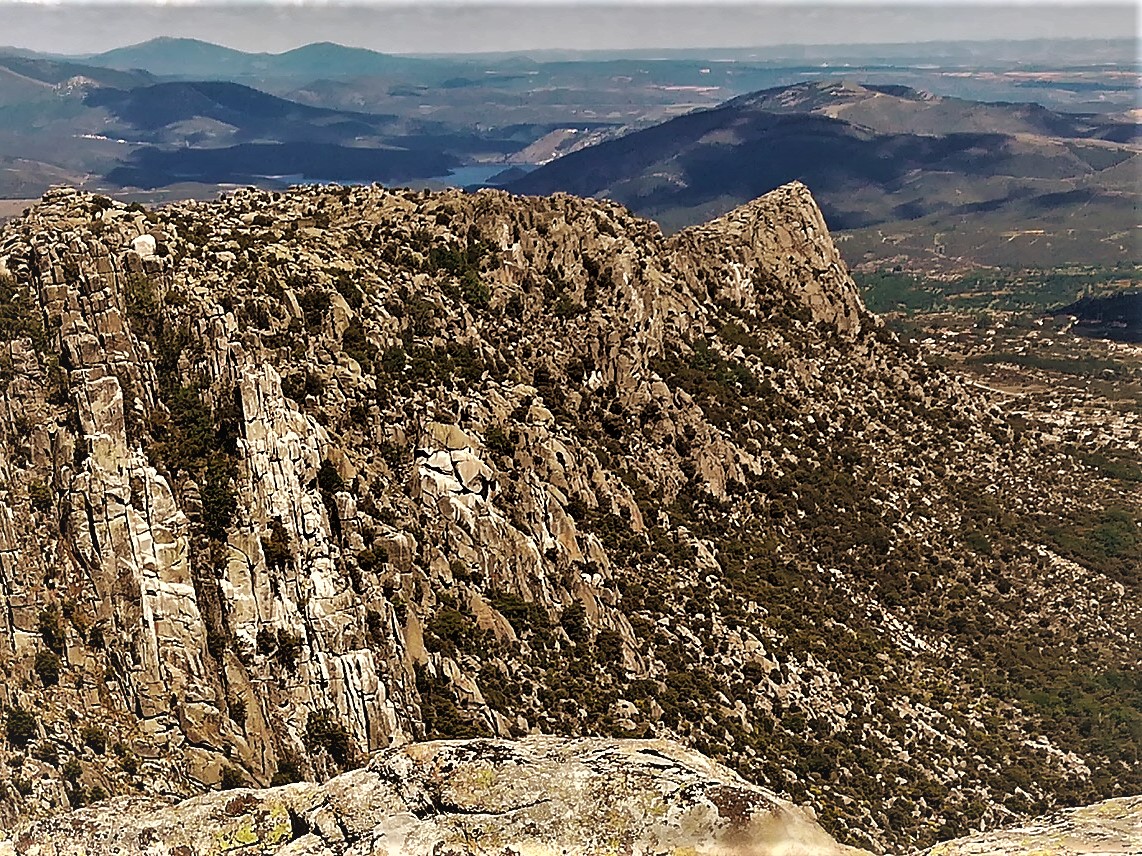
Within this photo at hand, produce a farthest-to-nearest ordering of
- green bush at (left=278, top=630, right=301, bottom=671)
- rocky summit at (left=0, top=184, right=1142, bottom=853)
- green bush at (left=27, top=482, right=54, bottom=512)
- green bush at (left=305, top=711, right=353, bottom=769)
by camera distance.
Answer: green bush at (left=27, top=482, right=54, bottom=512)
green bush at (left=278, top=630, right=301, bottom=671)
green bush at (left=305, top=711, right=353, bottom=769)
rocky summit at (left=0, top=184, right=1142, bottom=853)

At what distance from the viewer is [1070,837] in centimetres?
1527

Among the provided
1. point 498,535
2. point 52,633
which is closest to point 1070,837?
point 498,535

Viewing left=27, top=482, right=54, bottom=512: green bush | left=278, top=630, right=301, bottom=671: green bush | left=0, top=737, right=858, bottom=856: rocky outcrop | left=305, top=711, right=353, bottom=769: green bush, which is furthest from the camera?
left=27, top=482, right=54, bottom=512: green bush

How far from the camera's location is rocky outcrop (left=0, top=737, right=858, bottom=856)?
14.5m

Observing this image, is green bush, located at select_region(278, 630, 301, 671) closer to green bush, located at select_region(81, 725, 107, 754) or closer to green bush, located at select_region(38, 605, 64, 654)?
green bush, located at select_region(81, 725, 107, 754)

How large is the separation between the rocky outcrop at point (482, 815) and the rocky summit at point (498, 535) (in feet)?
0.63

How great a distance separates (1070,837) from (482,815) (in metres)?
9.92

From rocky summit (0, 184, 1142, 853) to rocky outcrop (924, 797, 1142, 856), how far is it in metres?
4.03

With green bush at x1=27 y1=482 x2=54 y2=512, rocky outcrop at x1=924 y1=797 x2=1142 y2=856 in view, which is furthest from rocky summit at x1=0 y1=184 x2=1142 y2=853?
rocky outcrop at x1=924 y1=797 x2=1142 y2=856

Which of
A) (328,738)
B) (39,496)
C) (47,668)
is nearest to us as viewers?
(47,668)

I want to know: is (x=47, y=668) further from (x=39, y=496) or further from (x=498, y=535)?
(x=498, y=535)

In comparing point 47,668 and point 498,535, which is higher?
point 47,668

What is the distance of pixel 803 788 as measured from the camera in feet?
120

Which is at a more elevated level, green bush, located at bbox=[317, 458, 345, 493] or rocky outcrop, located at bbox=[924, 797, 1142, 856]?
green bush, located at bbox=[317, 458, 345, 493]
